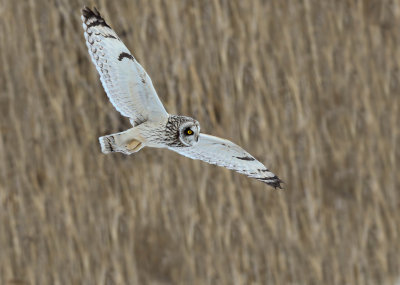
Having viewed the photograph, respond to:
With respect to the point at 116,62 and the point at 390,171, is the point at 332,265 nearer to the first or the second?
the point at 390,171

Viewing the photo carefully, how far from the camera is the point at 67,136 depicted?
3102mm

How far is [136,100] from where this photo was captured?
6.33 ft

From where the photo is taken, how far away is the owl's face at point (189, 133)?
1.91 m

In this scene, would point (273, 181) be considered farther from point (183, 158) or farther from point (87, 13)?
point (183, 158)

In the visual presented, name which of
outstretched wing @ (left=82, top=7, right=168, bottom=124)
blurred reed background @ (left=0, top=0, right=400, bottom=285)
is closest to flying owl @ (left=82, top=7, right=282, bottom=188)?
outstretched wing @ (left=82, top=7, right=168, bottom=124)

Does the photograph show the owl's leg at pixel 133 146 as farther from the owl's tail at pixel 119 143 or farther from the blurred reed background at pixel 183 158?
the blurred reed background at pixel 183 158

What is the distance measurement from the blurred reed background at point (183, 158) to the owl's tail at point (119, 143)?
115cm

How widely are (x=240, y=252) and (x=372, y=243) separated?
0.64 meters

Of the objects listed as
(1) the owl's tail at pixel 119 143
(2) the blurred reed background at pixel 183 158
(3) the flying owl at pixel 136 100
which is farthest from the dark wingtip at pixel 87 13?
(2) the blurred reed background at pixel 183 158

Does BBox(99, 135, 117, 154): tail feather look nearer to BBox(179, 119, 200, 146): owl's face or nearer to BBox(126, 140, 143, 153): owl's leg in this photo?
BBox(126, 140, 143, 153): owl's leg

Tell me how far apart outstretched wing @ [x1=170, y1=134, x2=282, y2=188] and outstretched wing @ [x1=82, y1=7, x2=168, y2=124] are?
5.6 inches

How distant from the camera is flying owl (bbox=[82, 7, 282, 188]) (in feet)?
6.23

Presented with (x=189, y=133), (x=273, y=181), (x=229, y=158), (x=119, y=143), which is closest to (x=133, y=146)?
(x=119, y=143)

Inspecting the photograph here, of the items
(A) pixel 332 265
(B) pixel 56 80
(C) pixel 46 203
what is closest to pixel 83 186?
(C) pixel 46 203
